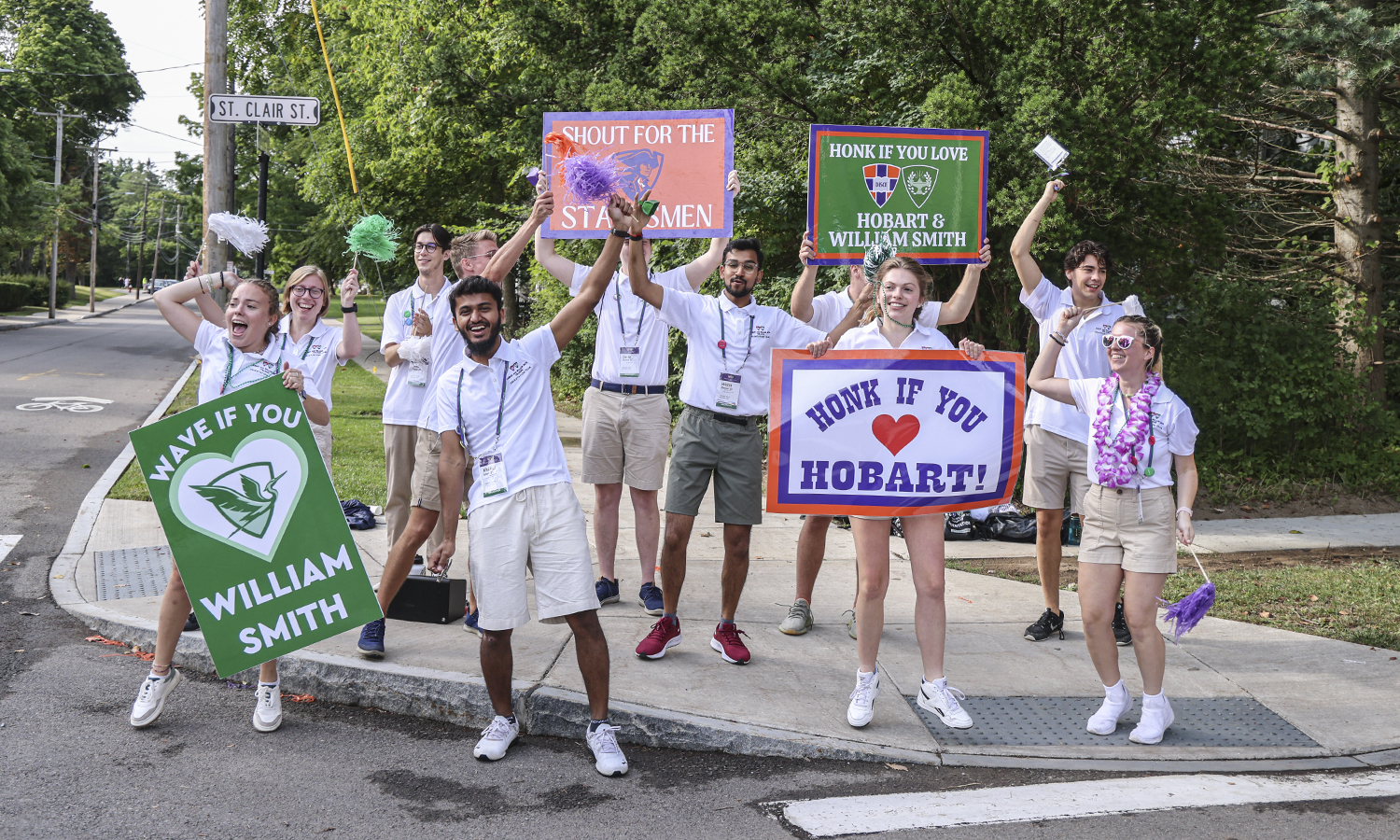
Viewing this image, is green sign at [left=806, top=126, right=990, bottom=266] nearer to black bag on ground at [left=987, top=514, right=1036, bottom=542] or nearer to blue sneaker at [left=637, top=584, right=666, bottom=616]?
blue sneaker at [left=637, top=584, right=666, bottom=616]

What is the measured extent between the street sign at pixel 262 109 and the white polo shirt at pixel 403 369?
12.6 ft

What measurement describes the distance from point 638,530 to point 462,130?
13.8m

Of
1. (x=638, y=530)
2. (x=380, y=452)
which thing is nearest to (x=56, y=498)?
(x=380, y=452)

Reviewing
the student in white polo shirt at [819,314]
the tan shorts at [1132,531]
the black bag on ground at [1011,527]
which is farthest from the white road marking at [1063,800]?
the black bag on ground at [1011,527]

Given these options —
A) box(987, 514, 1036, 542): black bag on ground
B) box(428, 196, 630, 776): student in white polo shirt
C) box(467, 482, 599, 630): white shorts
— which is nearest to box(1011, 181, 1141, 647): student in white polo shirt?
box(987, 514, 1036, 542): black bag on ground

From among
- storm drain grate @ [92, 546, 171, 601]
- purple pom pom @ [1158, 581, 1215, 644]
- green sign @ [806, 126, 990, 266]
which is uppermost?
green sign @ [806, 126, 990, 266]

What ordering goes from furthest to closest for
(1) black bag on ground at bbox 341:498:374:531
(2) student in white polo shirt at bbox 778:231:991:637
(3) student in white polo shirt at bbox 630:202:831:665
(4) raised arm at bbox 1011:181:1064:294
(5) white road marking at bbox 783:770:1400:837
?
(1) black bag on ground at bbox 341:498:374:531 → (4) raised arm at bbox 1011:181:1064:294 → (2) student in white polo shirt at bbox 778:231:991:637 → (3) student in white polo shirt at bbox 630:202:831:665 → (5) white road marking at bbox 783:770:1400:837

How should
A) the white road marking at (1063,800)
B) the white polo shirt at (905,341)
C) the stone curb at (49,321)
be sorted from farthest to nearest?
the stone curb at (49,321) → the white polo shirt at (905,341) → the white road marking at (1063,800)

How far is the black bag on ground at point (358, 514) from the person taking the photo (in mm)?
8195

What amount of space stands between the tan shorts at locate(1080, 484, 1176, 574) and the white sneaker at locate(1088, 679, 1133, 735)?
0.58 meters

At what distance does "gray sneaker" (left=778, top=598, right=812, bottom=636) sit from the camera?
593 centimetres

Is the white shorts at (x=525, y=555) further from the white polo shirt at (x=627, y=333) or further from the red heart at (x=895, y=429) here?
the white polo shirt at (x=627, y=333)

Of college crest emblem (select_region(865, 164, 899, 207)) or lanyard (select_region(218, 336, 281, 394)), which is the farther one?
college crest emblem (select_region(865, 164, 899, 207))

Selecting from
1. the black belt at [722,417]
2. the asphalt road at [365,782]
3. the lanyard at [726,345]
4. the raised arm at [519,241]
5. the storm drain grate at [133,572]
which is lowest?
the asphalt road at [365,782]
